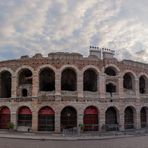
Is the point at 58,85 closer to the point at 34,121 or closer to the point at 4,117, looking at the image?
the point at 34,121

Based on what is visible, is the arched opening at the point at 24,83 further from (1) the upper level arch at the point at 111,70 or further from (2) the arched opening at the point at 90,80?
(1) the upper level arch at the point at 111,70

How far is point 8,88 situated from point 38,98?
26.0 feet

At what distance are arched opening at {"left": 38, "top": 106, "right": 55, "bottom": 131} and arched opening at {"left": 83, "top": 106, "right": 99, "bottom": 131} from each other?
4367 millimetres

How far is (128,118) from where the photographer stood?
37750mm

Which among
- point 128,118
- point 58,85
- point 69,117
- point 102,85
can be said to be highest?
point 102,85

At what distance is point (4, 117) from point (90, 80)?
13364mm

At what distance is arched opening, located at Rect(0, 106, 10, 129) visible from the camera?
35.6m

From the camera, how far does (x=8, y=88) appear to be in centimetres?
3931

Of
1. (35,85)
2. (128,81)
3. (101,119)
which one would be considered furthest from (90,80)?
(35,85)

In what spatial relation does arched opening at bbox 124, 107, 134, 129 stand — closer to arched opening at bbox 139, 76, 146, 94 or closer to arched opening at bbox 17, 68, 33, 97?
arched opening at bbox 139, 76, 146, 94

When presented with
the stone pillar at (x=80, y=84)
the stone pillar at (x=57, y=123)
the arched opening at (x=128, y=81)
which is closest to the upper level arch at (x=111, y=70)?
the arched opening at (x=128, y=81)

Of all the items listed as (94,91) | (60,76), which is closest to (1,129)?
(60,76)

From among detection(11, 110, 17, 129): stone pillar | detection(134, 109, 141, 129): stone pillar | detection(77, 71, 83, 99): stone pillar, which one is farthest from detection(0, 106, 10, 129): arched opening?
detection(134, 109, 141, 129): stone pillar

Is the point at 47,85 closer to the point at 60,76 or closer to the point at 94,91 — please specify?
the point at 60,76
